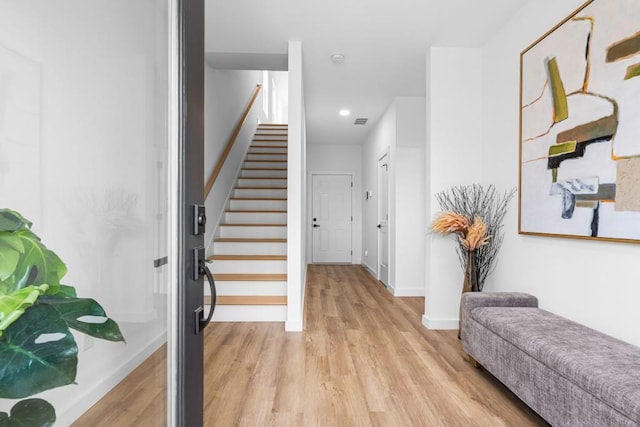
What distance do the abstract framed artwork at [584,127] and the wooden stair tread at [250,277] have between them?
220cm

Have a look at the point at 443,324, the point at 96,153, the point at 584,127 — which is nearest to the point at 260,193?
the point at 443,324

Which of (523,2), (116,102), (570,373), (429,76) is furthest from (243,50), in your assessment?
(570,373)

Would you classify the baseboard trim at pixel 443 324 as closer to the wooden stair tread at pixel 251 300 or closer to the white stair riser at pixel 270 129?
the wooden stair tread at pixel 251 300

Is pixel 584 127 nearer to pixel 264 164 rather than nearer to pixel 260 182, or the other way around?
pixel 260 182

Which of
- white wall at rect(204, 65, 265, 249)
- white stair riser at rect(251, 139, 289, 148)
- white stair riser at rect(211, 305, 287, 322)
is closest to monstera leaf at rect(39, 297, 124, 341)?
white stair riser at rect(211, 305, 287, 322)

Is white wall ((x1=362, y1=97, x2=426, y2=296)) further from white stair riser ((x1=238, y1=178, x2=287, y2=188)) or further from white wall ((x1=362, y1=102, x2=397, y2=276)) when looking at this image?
white stair riser ((x1=238, y1=178, x2=287, y2=188))

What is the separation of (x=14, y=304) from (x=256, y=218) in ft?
13.9

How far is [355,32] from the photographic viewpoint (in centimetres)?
293

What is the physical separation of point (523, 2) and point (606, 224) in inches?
71.3

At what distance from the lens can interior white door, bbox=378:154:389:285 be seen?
5.09 metres

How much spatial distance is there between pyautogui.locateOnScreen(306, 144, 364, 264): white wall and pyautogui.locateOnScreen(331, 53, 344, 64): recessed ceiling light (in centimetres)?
382

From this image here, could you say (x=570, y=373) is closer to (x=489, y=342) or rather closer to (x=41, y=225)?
(x=489, y=342)

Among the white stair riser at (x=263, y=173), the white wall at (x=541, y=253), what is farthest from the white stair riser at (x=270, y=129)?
the white wall at (x=541, y=253)

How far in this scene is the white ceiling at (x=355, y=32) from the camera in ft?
8.49
